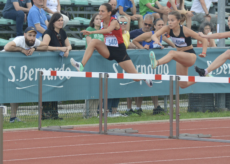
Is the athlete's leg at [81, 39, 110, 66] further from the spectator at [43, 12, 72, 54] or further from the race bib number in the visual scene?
the spectator at [43, 12, 72, 54]

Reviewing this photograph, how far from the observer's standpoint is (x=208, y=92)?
38.0ft

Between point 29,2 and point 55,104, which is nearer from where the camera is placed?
point 55,104

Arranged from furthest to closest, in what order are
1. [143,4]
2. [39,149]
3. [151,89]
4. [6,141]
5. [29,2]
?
[143,4]
[29,2]
[151,89]
[6,141]
[39,149]

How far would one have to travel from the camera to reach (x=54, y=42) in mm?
10031

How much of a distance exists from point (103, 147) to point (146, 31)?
5003 mm

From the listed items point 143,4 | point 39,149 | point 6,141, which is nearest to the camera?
point 39,149

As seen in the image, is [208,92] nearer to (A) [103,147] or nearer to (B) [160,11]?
(B) [160,11]

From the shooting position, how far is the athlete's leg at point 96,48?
9477 millimetres

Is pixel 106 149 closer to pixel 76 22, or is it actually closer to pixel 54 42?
pixel 54 42

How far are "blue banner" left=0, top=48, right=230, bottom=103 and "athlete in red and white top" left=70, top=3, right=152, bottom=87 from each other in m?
0.63

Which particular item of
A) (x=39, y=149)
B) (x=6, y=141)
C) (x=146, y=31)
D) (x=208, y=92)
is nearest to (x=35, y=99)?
Result: (x=6, y=141)

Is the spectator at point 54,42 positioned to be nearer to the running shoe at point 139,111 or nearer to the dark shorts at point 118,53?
the dark shorts at point 118,53

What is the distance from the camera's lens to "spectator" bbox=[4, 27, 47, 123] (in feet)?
30.6

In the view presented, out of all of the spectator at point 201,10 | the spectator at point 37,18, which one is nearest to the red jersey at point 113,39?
the spectator at point 37,18
